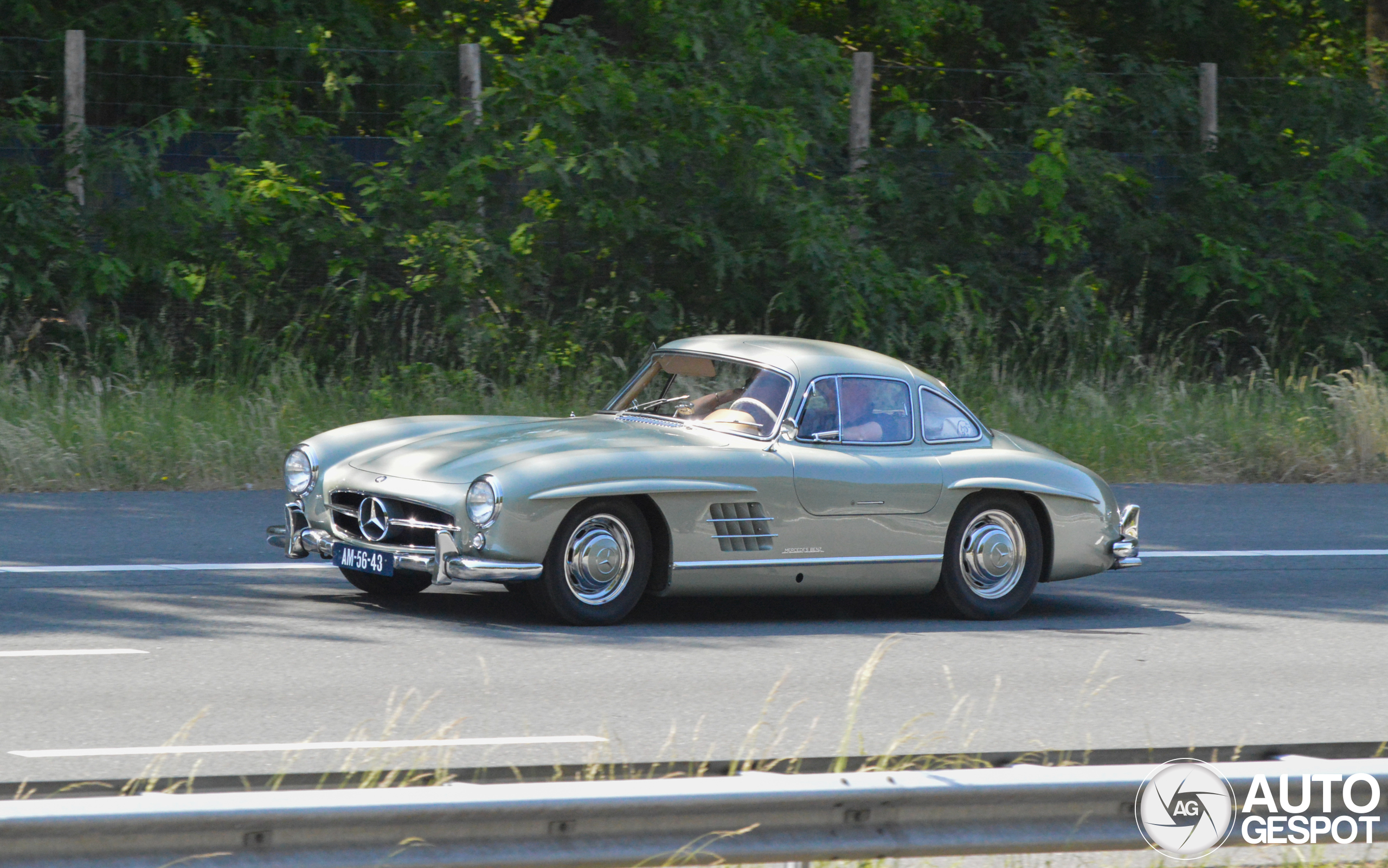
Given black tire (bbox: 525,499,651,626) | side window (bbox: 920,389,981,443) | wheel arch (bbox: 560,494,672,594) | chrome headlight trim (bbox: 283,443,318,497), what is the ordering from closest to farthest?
black tire (bbox: 525,499,651,626) → wheel arch (bbox: 560,494,672,594) → chrome headlight trim (bbox: 283,443,318,497) → side window (bbox: 920,389,981,443)

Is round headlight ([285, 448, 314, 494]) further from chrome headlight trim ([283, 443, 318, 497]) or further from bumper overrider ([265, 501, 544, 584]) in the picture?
bumper overrider ([265, 501, 544, 584])

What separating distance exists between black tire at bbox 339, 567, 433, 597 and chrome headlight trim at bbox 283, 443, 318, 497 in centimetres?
52

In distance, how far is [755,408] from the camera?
8.38m

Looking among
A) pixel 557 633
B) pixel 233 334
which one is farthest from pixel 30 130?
pixel 557 633

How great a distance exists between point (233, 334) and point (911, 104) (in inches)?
277

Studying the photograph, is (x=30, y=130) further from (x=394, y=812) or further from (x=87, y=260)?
(x=394, y=812)

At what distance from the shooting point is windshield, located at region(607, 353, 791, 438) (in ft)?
27.4

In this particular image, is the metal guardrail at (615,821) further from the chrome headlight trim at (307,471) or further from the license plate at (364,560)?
the chrome headlight trim at (307,471)

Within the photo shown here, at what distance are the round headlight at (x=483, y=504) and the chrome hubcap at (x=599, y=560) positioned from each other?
16.3 inches

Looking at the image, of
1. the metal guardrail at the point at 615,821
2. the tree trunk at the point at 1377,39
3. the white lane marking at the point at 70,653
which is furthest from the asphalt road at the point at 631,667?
the tree trunk at the point at 1377,39

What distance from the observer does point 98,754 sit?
5484 mm

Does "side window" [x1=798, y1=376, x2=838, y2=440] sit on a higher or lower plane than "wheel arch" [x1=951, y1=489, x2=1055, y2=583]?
higher

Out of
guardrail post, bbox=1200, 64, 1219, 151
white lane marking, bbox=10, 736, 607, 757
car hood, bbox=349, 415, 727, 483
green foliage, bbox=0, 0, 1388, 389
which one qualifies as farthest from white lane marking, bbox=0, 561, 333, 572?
guardrail post, bbox=1200, 64, 1219, 151

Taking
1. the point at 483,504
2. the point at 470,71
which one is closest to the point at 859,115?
the point at 470,71
